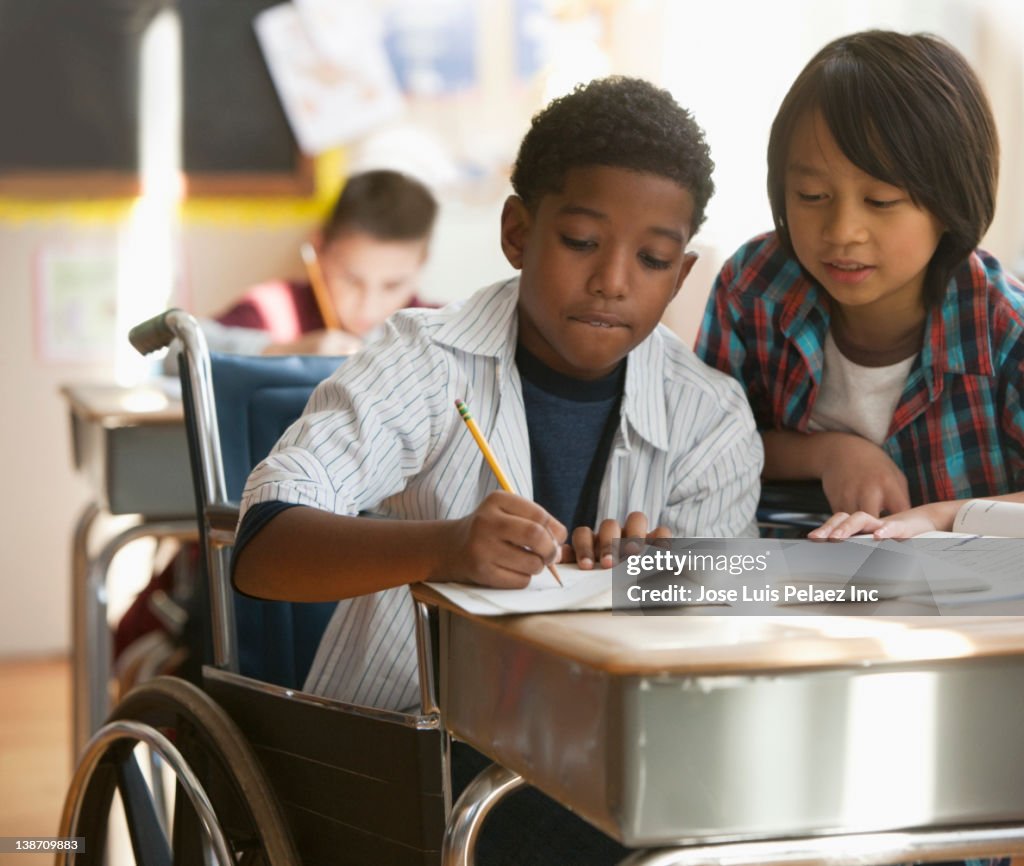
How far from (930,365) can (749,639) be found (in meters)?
0.67

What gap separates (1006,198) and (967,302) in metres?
2.37

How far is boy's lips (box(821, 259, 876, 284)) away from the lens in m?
1.21

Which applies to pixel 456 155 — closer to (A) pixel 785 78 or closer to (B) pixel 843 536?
(A) pixel 785 78

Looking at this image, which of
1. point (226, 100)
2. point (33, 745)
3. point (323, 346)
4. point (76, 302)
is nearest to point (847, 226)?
point (323, 346)

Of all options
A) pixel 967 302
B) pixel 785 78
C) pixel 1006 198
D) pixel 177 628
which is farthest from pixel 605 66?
pixel 967 302

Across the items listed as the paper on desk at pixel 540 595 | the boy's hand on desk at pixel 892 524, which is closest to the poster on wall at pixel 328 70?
the boy's hand on desk at pixel 892 524

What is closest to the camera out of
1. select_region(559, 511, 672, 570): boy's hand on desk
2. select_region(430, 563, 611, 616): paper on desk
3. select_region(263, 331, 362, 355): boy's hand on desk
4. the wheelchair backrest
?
select_region(430, 563, 611, 616): paper on desk

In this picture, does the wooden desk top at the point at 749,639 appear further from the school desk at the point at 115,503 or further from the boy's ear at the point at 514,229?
the school desk at the point at 115,503

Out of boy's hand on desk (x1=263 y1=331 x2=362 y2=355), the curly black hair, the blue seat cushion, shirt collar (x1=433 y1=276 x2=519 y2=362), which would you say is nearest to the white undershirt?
the curly black hair

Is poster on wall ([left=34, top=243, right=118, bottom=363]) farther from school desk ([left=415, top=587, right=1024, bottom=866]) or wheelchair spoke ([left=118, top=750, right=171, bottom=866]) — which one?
school desk ([left=415, top=587, right=1024, bottom=866])

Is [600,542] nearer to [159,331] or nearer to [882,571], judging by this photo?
[882,571]

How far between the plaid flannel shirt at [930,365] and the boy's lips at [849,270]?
11cm

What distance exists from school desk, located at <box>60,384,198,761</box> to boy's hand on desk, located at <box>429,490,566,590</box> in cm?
126

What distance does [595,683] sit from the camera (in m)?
0.66
